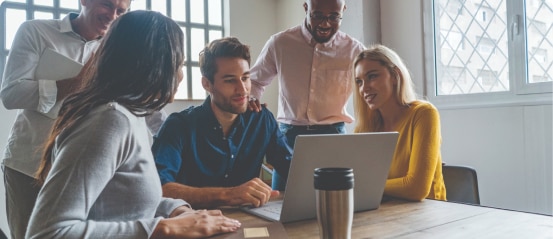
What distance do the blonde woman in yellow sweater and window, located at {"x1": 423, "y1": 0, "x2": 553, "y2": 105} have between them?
129 cm

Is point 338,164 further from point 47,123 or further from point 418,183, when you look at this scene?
point 47,123

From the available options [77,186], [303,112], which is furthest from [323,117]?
[77,186]

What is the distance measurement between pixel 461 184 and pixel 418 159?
1.26 ft

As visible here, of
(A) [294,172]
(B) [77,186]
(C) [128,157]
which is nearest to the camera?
(B) [77,186]

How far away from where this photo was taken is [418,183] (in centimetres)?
132

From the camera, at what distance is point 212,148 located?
1528 millimetres

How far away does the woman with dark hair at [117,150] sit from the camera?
71cm

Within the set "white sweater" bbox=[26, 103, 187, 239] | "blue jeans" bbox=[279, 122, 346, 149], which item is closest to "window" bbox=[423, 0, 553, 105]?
"blue jeans" bbox=[279, 122, 346, 149]

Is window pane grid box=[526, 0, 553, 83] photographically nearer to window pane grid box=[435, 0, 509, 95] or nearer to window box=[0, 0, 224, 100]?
window pane grid box=[435, 0, 509, 95]

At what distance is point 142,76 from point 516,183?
251 cm

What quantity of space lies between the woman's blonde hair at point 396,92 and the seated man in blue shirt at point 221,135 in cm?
40

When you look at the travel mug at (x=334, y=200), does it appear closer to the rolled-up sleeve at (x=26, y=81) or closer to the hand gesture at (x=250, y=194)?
the hand gesture at (x=250, y=194)

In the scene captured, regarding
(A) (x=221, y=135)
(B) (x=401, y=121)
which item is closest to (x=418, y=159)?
(B) (x=401, y=121)

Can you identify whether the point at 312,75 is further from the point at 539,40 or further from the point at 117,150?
the point at 117,150
